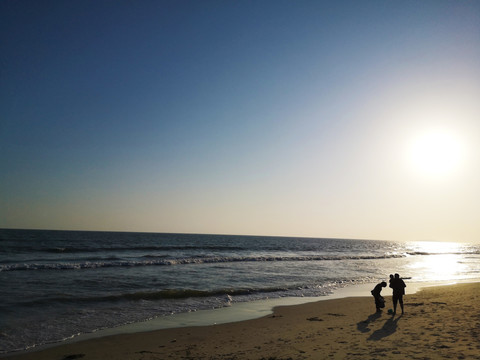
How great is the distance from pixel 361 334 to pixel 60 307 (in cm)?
1255

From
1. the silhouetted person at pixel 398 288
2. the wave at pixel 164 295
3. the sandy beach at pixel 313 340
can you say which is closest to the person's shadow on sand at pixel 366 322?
the sandy beach at pixel 313 340

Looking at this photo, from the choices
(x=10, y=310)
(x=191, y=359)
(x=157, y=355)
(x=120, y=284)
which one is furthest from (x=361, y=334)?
(x=120, y=284)

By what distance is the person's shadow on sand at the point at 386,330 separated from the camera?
8708 millimetres

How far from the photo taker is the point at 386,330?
31.2ft

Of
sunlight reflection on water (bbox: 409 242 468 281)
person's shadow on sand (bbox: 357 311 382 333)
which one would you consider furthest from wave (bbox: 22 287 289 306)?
sunlight reflection on water (bbox: 409 242 468 281)

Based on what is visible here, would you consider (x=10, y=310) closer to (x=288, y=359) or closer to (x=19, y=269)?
(x=288, y=359)

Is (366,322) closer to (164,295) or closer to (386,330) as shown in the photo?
(386,330)

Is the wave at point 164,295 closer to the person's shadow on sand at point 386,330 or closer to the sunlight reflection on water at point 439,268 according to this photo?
the person's shadow on sand at point 386,330

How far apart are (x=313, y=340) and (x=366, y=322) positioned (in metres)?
3.19

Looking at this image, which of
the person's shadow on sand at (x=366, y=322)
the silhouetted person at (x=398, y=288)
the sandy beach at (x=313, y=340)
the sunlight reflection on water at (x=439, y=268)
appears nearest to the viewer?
the sandy beach at (x=313, y=340)

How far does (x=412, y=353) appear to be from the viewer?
7.04m

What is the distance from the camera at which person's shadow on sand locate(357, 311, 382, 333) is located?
32.2 feet

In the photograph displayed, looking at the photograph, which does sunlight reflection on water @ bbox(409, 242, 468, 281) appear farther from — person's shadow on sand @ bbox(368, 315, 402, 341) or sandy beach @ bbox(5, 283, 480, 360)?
person's shadow on sand @ bbox(368, 315, 402, 341)

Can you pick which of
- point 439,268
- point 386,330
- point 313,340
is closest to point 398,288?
point 386,330
